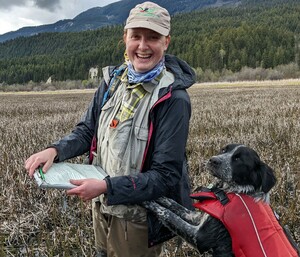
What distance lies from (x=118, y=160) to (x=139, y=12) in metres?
0.89

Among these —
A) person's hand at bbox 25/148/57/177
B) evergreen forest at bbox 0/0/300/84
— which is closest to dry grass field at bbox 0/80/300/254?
person's hand at bbox 25/148/57/177

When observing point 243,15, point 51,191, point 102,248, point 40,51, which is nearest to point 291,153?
point 51,191

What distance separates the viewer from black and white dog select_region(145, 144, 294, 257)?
8.32 ft

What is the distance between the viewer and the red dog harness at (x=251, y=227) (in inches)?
93.7

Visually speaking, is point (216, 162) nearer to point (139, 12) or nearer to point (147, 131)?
point (147, 131)

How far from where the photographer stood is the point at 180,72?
8.10ft

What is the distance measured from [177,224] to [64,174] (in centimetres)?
81

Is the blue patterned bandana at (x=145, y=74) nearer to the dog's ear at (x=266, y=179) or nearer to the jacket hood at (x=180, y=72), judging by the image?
the jacket hood at (x=180, y=72)

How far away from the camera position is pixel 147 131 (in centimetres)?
234

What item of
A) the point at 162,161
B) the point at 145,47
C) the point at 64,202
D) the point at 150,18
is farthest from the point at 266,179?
the point at 64,202

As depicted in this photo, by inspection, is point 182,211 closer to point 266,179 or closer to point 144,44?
point 266,179

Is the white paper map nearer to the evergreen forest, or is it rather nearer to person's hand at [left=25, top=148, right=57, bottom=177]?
person's hand at [left=25, top=148, right=57, bottom=177]

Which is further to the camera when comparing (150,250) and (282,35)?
(282,35)

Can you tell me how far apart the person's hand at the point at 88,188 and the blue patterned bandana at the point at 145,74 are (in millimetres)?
661
